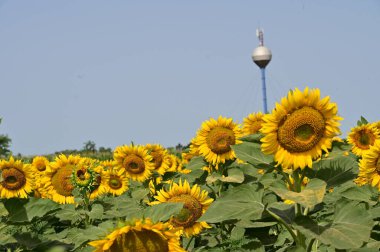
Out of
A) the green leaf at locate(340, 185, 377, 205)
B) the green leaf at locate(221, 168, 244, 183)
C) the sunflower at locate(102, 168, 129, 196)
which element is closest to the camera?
the green leaf at locate(340, 185, 377, 205)

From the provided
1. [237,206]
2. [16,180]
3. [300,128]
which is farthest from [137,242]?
[16,180]

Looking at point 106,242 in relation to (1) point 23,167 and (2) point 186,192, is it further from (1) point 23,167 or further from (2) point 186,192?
(1) point 23,167

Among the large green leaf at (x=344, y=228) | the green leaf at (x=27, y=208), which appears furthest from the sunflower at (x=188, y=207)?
the large green leaf at (x=344, y=228)

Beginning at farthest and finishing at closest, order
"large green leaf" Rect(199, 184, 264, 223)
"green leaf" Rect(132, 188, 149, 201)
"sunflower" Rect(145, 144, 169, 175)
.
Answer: "sunflower" Rect(145, 144, 169, 175), "green leaf" Rect(132, 188, 149, 201), "large green leaf" Rect(199, 184, 264, 223)

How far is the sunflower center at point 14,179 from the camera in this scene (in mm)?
8398

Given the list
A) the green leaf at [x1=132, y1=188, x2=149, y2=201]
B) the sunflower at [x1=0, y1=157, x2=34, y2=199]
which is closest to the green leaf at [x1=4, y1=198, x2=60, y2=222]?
the green leaf at [x1=132, y1=188, x2=149, y2=201]

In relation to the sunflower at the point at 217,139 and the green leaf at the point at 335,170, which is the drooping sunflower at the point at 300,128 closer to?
the green leaf at the point at 335,170

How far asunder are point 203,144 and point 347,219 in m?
4.25

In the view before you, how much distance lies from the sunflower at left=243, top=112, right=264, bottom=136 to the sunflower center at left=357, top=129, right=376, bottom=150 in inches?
56.1

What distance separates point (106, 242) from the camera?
10.9 feet

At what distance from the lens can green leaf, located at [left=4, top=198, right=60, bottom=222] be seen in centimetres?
418

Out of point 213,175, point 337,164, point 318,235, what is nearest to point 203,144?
point 213,175

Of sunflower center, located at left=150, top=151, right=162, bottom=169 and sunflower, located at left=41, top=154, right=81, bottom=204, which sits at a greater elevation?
sunflower center, located at left=150, top=151, right=162, bottom=169

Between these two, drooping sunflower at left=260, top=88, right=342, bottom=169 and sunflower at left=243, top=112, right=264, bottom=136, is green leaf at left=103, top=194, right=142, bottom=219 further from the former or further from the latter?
drooping sunflower at left=260, top=88, right=342, bottom=169
